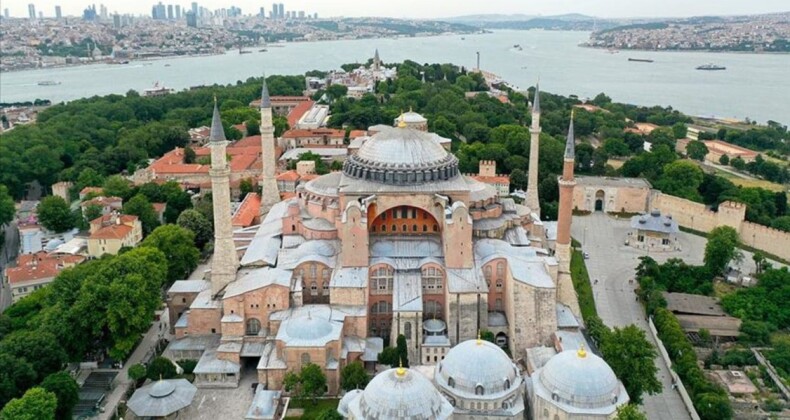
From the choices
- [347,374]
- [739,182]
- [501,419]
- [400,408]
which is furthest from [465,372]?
[739,182]

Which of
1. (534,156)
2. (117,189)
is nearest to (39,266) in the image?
(117,189)

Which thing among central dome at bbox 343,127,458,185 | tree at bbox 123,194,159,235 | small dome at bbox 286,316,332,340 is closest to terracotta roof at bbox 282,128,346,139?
tree at bbox 123,194,159,235

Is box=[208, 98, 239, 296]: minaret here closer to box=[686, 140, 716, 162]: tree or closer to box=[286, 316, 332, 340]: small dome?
box=[286, 316, 332, 340]: small dome

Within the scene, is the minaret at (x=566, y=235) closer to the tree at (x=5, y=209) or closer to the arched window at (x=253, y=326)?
the arched window at (x=253, y=326)

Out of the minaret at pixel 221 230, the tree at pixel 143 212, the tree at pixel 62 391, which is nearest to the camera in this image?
the tree at pixel 62 391

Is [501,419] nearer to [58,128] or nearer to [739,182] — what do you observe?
[739,182]

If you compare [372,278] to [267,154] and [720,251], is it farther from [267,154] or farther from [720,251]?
[720,251]

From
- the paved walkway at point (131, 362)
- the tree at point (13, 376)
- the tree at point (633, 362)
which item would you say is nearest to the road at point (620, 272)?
the tree at point (633, 362)

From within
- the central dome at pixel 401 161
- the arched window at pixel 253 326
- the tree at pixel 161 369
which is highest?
the central dome at pixel 401 161
